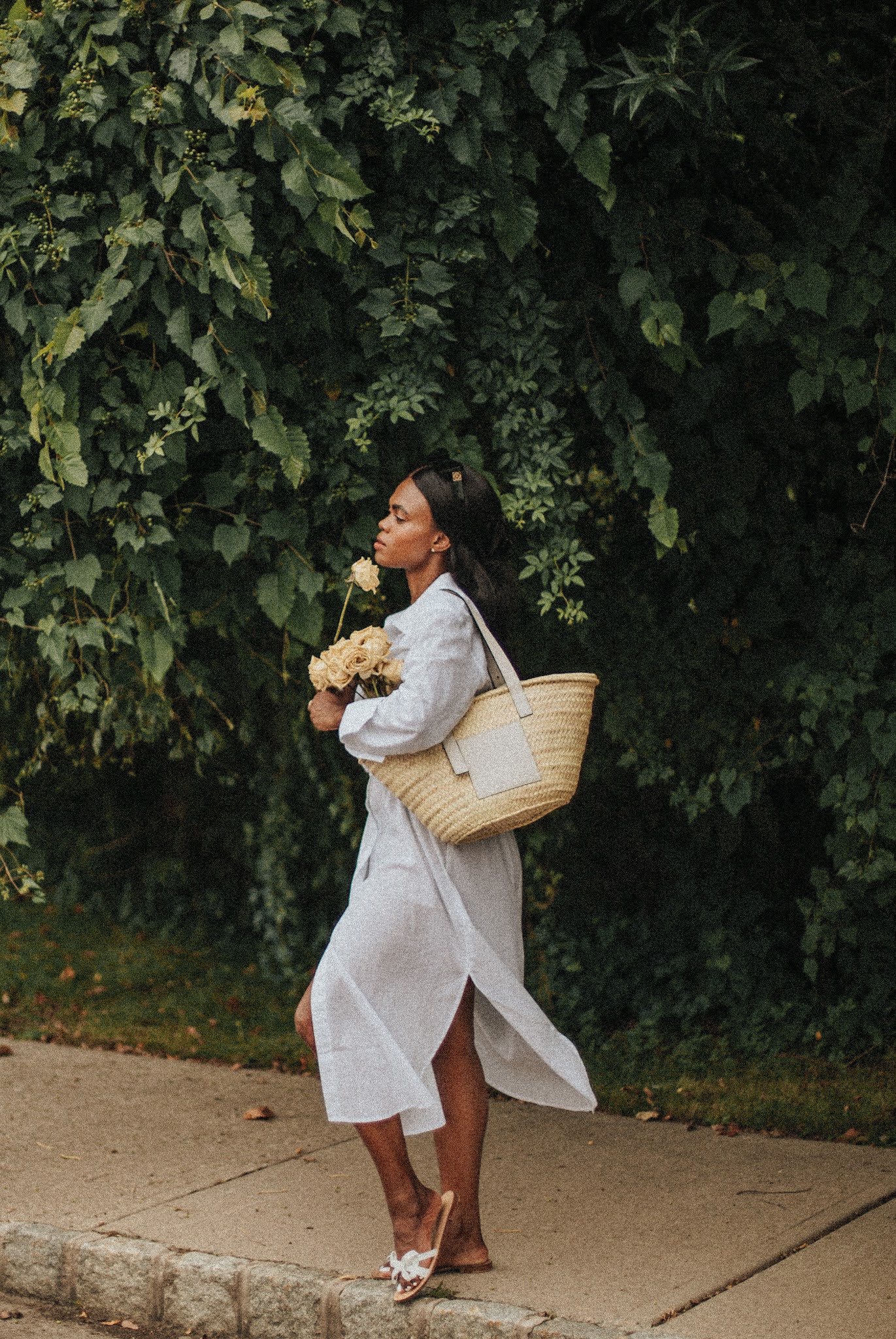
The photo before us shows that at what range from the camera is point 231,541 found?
13.7ft

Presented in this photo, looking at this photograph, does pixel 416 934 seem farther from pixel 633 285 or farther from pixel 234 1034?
pixel 234 1034

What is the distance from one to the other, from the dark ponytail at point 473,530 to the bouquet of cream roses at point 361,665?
24cm

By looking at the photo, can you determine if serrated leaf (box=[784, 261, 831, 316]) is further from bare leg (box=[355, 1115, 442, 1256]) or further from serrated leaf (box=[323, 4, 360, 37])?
bare leg (box=[355, 1115, 442, 1256])

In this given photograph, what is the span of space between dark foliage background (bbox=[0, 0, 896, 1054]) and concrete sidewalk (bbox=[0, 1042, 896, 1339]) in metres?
1.01

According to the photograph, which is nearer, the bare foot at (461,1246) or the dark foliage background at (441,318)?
the bare foot at (461,1246)

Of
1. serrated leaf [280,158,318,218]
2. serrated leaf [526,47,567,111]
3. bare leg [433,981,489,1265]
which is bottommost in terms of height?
bare leg [433,981,489,1265]

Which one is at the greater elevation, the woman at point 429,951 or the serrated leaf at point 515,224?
the serrated leaf at point 515,224

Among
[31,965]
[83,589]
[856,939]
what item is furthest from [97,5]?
[31,965]

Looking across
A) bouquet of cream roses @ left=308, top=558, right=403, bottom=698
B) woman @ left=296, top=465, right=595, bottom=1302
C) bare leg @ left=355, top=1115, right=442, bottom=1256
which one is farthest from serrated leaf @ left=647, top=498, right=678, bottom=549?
bare leg @ left=355, top=1115, right=442, bottom=1256

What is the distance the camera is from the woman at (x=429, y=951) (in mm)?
3430

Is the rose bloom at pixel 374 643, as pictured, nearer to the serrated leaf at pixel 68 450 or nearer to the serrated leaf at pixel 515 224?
the serrated leaf at pixel 68 450

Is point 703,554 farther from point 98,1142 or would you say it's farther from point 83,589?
point 98,1142

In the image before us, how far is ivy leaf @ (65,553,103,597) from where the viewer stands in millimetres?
4145

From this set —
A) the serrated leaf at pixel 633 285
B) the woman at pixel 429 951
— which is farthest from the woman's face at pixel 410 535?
the serrated leaf at pixel 633 285
